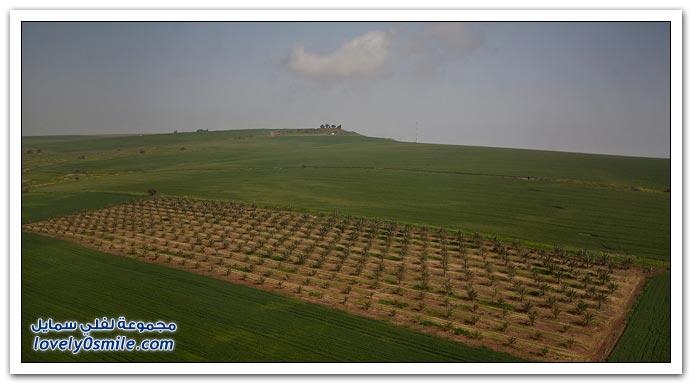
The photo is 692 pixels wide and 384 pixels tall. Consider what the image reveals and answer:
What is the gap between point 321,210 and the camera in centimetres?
3662

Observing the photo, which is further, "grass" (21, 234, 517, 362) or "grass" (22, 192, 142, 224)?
"grass" (22, 192, 142, 224)

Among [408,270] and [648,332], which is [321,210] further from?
[648,332]

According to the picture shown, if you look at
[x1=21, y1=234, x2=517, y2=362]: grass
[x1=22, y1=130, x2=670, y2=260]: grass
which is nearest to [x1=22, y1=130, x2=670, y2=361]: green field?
[x1=21, y1=234, x2=517, y2=362]: grass

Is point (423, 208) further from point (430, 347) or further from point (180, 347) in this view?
point (180, 347)

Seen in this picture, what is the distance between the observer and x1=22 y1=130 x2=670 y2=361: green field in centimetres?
1530

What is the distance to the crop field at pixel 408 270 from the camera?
16719 millimetres

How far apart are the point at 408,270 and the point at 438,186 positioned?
1001 inches

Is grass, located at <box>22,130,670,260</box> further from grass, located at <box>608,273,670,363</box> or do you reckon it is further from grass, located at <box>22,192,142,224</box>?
grass, located at <box>608,273,670,363</box>

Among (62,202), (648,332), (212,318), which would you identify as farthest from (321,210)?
(62,202)

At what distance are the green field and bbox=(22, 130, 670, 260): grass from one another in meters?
0.18
